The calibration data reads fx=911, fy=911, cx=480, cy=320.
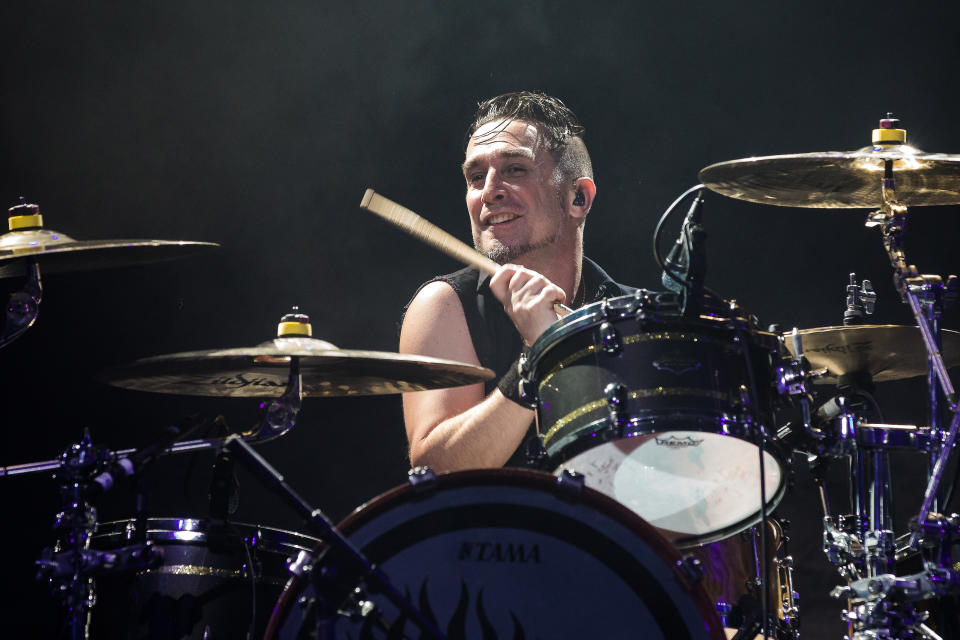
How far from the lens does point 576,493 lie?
1.44 metres

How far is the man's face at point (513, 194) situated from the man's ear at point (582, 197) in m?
0.06

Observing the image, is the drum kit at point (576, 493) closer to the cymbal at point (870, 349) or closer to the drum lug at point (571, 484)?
the drum lug at point (571, 484)

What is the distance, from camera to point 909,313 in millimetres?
3242

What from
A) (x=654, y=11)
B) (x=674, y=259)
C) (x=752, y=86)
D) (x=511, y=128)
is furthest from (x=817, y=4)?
(x=674, y=259)

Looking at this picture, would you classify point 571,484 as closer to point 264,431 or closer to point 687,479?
point 687,479

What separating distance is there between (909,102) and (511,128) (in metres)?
1.40

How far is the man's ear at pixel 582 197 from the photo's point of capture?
10.2 feet

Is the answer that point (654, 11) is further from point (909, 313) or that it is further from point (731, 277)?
point (909, 313)

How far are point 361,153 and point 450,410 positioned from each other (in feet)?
3.29

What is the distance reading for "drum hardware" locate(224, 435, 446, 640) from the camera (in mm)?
1354

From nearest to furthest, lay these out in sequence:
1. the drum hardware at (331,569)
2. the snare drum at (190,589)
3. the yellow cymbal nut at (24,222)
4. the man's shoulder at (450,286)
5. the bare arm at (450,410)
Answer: the drum hardware at (331,569), the snare drum at (190,589), the yellow cymbal nut at (24,222), the bare arm at (450,410), the man's shoulder at (450,286)

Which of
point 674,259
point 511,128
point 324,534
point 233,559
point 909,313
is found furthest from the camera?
point 909,313

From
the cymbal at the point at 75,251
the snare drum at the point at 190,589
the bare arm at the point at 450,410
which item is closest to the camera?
the snare drum at the point at 190,589

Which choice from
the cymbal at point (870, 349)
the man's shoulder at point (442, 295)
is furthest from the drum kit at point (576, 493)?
the man's shoulder at point (442, 295)
